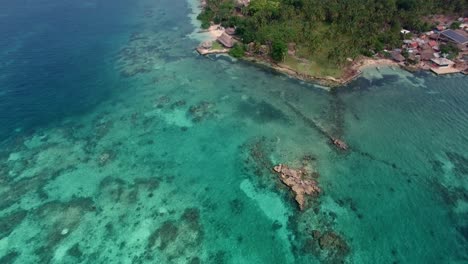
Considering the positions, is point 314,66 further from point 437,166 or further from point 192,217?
point 192,217

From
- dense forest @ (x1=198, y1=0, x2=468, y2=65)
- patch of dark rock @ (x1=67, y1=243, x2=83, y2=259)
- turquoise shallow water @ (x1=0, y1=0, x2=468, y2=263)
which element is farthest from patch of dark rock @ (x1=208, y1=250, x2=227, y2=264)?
dense forest @ (x1=198, y1=0, x2=468, y2=65)

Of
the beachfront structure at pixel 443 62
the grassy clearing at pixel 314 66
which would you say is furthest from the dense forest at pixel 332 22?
the beachfront structure at pixel 443 62

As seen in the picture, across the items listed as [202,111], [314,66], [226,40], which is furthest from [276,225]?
[226,40]

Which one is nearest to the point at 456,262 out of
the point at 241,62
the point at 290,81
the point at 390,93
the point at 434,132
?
the point at 434,132

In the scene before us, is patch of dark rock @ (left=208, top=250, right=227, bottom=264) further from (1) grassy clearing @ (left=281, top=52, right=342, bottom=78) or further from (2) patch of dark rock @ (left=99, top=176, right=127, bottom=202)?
(1) grassy clearing @ (left=281, top=52, right=342, bottom=78)

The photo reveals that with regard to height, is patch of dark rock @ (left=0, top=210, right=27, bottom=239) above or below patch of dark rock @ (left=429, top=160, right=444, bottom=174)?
below

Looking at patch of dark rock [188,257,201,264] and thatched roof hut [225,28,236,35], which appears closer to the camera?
patch of dark rock [188,257,201,264]

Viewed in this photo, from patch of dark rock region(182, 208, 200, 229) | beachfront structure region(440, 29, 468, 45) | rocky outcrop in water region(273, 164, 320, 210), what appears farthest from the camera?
beachfront structure region(440, 29, 468, 45)
